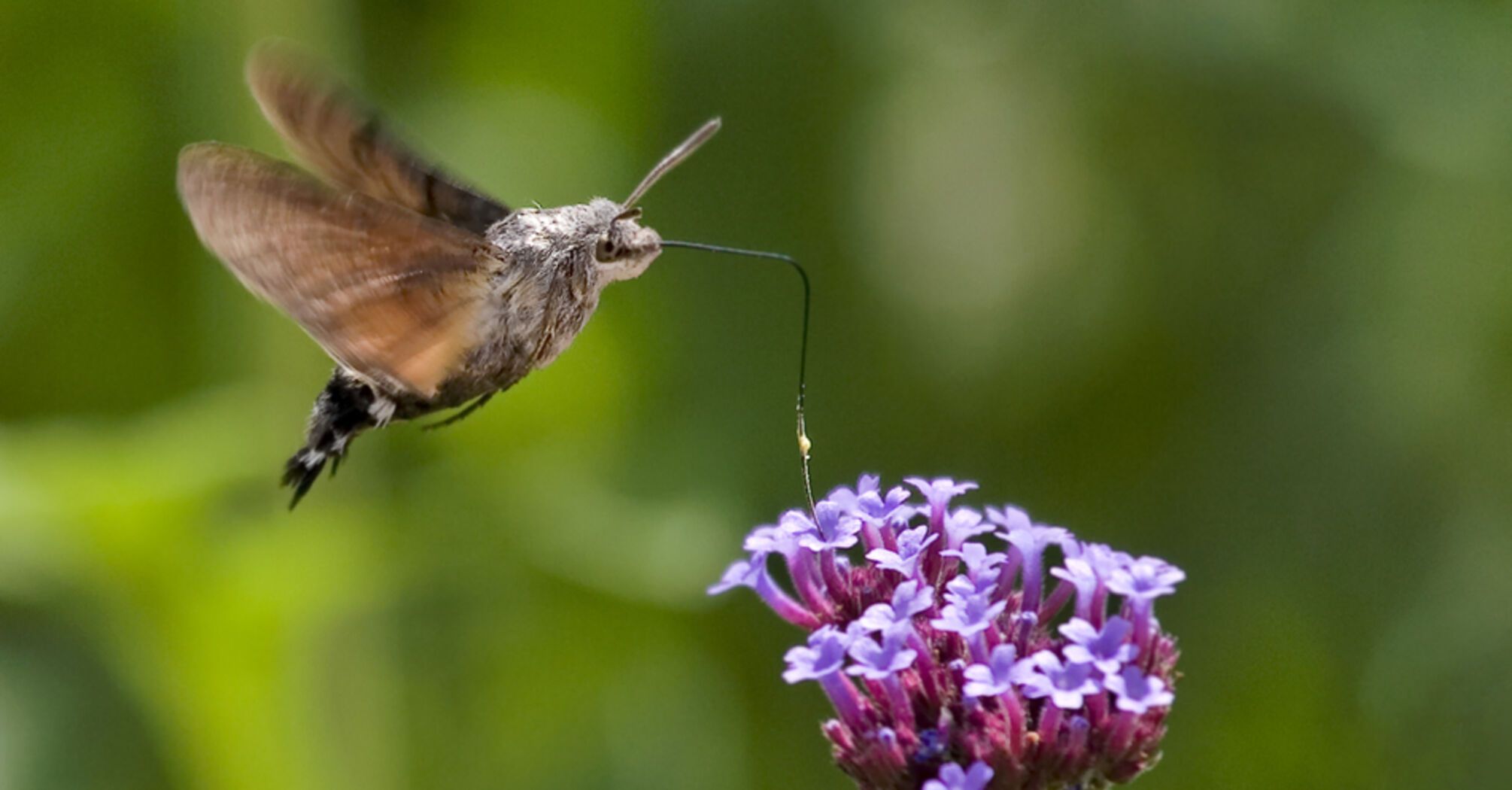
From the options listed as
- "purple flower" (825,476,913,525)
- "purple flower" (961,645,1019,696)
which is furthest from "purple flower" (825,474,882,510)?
"purple flower" (961,645,1019,696)

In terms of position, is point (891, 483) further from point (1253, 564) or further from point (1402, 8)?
point (1402, 8)

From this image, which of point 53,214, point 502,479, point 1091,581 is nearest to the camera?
point 1091,581

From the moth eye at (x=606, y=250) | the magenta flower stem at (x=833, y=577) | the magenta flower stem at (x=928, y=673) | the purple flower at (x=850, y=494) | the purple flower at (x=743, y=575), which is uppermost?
the moth eye at (x=606, y=250)

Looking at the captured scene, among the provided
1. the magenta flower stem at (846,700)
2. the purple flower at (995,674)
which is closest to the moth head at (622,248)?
the magenta flower stem at (846,700)

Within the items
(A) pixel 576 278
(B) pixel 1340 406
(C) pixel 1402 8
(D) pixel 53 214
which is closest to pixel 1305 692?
(B) pixel 1340 406

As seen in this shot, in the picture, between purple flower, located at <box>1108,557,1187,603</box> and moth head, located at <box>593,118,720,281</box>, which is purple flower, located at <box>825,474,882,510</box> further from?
moth head, located at <box>593,118,720,281</box>

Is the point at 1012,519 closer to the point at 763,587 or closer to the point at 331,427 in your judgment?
the point at 763,587

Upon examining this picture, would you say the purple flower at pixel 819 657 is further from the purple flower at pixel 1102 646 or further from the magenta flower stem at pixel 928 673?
the purple flower at pixel 1102 646
